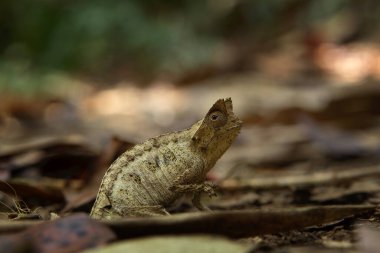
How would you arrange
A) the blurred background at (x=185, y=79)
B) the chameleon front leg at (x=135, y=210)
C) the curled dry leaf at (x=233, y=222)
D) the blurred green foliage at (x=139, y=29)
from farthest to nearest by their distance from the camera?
1. the blurred green foliage at (x=139, y=29)
2. the blurred background at (x=185, y=79)
3. the chameleon front leg at (x=135, y=210)
4. the curled dry leaf at (x=233, y=222)

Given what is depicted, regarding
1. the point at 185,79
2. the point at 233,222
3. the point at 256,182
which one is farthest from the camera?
the point at 185,79

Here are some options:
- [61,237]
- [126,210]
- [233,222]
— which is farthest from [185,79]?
[61,237]

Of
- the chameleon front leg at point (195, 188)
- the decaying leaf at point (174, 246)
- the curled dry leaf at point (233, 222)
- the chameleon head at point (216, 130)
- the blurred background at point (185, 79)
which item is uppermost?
the blurred background at point (185, 79)

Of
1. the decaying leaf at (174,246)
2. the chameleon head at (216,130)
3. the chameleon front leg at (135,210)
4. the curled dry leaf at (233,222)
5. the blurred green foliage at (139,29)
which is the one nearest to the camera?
the decaying leaf at (174,246)

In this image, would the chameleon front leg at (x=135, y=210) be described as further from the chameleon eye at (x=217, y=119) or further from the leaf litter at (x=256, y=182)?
the chameleon eye at (x=217, y=119)

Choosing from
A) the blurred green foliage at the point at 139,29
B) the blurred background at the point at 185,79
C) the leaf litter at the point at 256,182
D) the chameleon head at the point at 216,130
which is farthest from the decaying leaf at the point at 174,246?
the blurred green foliage at the point at 139,29

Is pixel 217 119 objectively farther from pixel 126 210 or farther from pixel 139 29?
pixel 139 29
